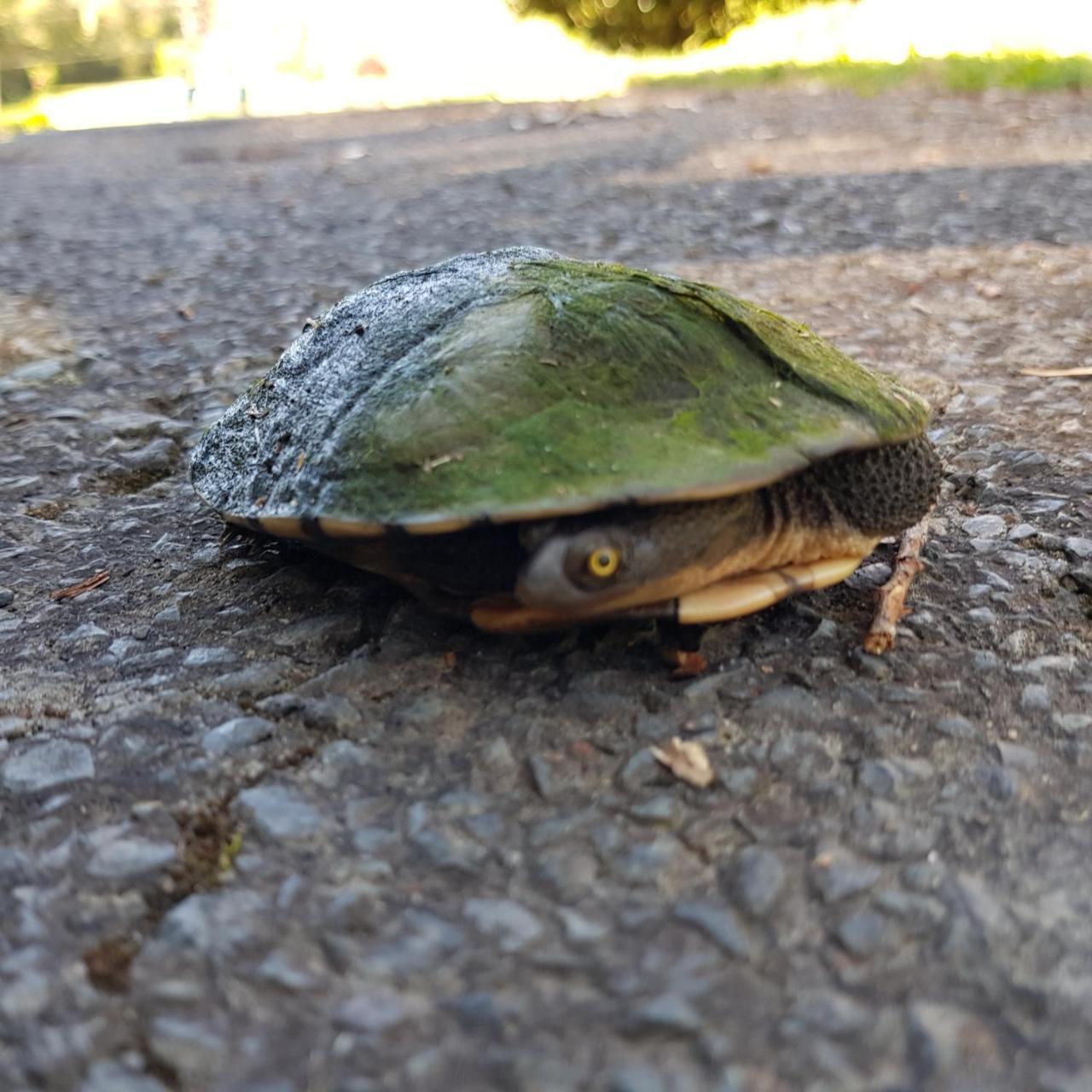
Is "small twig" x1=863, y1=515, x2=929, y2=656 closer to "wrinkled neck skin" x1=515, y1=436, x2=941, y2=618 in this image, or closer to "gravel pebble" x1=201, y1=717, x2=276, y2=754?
"wrinkled neck skin" x1=515, y1=436, x2=941, y2=618

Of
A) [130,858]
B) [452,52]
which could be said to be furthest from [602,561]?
[452,52]

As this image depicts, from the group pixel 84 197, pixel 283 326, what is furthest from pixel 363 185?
pixel 283 326

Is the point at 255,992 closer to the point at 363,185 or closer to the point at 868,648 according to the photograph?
the point at 868,648

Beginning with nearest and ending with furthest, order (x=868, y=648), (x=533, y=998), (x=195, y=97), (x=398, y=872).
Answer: (x=533, y=998), (x=398, y=872), (x=868, y=648), (x=195, y=97)

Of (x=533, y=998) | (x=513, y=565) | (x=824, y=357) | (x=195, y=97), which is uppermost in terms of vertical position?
(x=195, y=97)

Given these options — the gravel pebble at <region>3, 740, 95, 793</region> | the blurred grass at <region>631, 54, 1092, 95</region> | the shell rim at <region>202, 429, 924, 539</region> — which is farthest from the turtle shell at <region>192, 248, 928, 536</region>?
the blurred grass at <region>631, 54, 1092, 95</region>

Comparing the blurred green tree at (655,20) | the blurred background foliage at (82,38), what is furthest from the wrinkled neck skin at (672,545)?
the blurred background foliage at (82,38)

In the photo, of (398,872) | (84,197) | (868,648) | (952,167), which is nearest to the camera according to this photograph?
(398,872)
